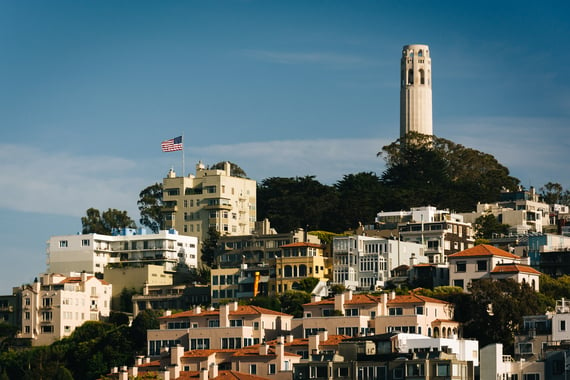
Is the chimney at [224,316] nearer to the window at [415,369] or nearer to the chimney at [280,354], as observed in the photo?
the chimney at [280,354]

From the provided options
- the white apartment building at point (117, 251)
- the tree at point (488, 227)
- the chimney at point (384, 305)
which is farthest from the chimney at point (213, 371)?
the tree at point (488, 227)

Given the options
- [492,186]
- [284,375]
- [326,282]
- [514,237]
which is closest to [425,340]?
[284,375]

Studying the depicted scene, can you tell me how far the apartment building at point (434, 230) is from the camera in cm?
14350

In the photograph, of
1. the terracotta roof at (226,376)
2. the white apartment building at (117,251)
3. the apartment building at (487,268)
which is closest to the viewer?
the terracotta roof at (226,376)

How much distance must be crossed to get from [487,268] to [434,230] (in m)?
21.4

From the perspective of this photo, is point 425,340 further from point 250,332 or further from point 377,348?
point 250,332

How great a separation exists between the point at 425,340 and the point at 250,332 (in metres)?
20.3

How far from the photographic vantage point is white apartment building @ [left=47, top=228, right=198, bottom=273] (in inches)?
6127

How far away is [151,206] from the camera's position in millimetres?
176625

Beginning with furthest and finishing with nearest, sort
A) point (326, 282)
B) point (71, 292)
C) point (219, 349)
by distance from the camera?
point (71, 292) < point (326, 282) < point (219, 349)

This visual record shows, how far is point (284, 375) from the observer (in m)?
104

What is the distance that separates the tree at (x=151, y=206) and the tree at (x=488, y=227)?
38.6 meters

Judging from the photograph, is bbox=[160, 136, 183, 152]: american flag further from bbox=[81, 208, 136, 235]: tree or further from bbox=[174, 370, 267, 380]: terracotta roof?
bbox=[174, 370, 267, 380]: terracotta roof

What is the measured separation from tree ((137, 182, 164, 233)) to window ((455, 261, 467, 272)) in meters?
55.7
